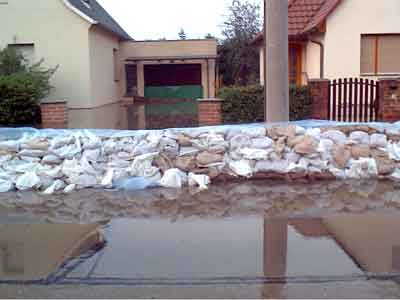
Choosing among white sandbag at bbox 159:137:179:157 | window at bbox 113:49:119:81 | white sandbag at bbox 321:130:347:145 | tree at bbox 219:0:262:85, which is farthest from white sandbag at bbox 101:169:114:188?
tree at bbox 219:0:262:85

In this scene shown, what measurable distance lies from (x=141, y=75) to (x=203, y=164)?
22575mm

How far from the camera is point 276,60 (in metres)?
8.69

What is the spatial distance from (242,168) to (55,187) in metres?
2.65

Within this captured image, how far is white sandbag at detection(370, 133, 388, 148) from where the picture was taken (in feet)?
25.8

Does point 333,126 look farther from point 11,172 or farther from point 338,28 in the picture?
point 338,28

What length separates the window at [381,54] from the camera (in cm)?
1744

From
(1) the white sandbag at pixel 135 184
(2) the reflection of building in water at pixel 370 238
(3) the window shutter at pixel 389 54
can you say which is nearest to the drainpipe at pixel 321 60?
(3) the window shutter at pixel 389 54

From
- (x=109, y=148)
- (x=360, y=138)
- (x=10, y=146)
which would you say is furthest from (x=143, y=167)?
(x=360, y=138)

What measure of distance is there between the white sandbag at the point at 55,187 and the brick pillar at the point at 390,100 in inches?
334

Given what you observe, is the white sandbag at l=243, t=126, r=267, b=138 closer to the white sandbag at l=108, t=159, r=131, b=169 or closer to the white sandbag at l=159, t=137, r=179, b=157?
the white sandbag at l=159, t=137, r=179, b=157

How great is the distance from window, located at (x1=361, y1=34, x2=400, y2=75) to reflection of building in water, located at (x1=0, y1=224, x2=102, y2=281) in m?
14.3

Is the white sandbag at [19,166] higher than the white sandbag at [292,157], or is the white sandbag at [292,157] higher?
the white sandbag at [292,157]

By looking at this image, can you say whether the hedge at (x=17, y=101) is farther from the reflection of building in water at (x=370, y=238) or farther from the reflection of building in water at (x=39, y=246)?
the reflection of building in water at (x=370, y=238)

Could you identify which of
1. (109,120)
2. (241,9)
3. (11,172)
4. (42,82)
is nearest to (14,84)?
(42,82)
